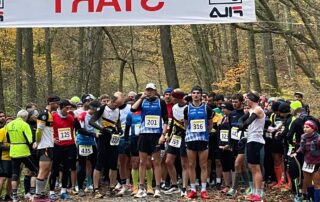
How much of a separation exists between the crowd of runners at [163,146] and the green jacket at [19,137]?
0.02 metres

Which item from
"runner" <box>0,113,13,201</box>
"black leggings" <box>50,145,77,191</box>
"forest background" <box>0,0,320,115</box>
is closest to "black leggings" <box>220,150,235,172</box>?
"black leggings" <box>50,145,77,191</box>

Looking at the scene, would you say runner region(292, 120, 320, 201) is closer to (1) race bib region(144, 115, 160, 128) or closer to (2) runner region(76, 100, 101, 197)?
(1) race bib region(144, 115, 160, 128)

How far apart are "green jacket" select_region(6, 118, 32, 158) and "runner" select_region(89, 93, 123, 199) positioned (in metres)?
1.37

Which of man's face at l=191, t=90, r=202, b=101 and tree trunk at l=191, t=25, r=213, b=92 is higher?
tree trunk at l=191, t=25, r=213, b=92

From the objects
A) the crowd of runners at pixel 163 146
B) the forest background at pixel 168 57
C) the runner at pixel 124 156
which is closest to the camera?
the crowd of runners at pixel 163 146

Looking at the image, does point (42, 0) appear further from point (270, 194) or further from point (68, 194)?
point (270, 194)

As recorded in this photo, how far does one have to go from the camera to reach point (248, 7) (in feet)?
29.0

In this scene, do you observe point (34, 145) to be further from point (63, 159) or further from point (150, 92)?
point (150, 92)

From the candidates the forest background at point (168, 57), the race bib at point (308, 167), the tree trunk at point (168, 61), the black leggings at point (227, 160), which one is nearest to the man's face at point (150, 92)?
the black leggings at point (227, 160)

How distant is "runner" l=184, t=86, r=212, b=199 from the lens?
9.03m

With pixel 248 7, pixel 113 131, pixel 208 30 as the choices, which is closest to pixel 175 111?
pixel 113 131

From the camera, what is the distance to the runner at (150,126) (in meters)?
9.28

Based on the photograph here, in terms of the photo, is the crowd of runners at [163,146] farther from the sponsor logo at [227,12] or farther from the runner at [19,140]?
the sponsor logo at [227,12]

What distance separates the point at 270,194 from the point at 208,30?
50.6 ft
